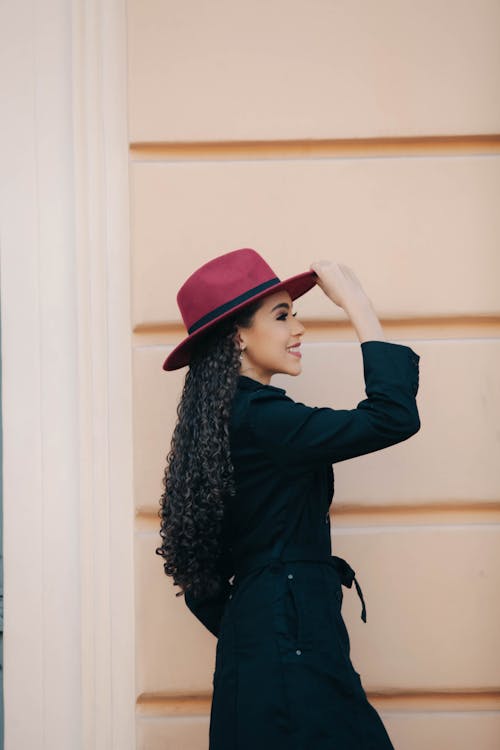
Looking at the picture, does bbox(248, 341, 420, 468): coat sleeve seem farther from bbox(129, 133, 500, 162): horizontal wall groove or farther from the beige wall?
bbox(129, 133, 500, 162): horizontal wall groove

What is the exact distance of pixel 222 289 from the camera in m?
2.24

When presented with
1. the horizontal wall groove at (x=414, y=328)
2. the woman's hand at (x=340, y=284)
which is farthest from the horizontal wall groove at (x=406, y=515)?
the woman's hand at (x=340, y=284)

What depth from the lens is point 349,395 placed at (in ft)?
9.53

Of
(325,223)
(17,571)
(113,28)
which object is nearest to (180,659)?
(17,571)

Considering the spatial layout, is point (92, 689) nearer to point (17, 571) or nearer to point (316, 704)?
point (17, 571)

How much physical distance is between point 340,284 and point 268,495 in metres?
0.56

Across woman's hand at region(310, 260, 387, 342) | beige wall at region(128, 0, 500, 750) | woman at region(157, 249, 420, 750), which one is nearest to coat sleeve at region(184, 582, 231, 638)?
woman at region(157, 249, 420, 750)

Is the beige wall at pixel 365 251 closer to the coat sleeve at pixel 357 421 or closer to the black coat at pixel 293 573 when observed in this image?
the black coat at pixel 293 573

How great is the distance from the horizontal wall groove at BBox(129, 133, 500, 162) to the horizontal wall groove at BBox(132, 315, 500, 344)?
0.54 metres

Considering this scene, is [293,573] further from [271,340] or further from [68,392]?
[68,392]

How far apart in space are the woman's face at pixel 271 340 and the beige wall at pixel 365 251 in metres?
0.62

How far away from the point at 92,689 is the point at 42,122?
6.07 feet

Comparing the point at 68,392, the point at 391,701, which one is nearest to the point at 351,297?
the point at 68,392

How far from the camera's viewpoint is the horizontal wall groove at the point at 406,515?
9.39 ft
